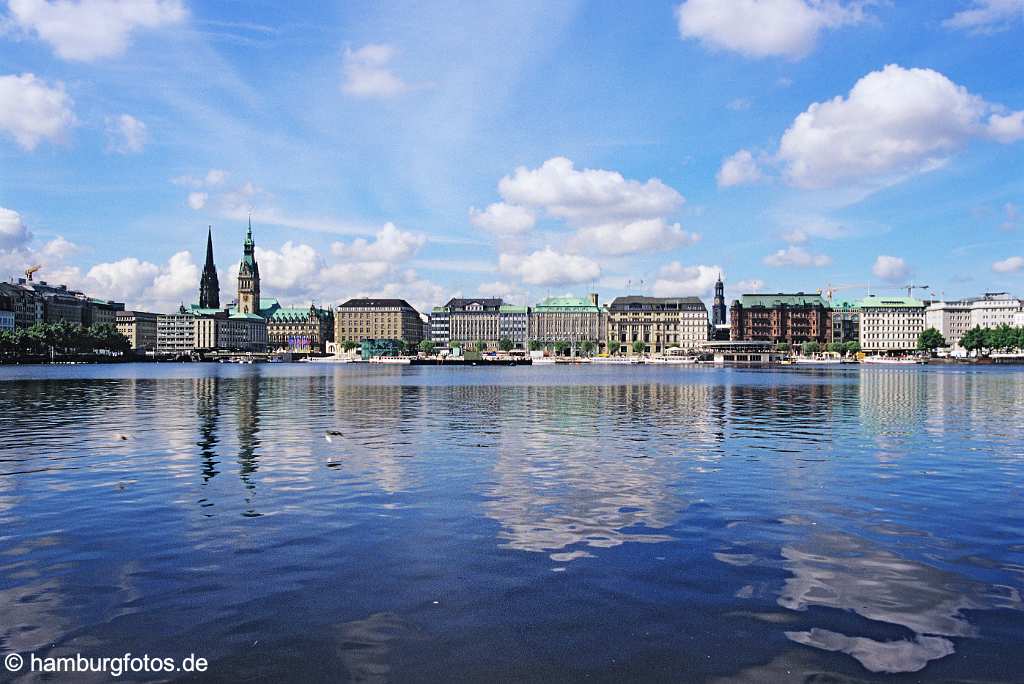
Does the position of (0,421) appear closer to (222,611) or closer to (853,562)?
(222,611)

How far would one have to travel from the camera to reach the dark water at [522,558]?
473 inches

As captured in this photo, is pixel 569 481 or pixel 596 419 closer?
pixel 569 481

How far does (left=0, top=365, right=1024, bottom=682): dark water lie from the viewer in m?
12.0

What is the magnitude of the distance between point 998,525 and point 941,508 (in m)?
2.19

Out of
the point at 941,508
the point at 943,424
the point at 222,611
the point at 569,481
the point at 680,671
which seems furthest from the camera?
the point at 943,424

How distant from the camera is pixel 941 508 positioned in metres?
22.4

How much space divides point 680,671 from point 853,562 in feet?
23.1

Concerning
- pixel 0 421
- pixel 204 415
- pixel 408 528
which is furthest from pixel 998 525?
pixel 0 421

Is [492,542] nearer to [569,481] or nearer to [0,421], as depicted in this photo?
[569,481]

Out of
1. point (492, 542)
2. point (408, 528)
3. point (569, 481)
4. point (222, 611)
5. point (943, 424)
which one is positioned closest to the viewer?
point (222, 611)

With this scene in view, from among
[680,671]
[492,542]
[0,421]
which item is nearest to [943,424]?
[492,542]

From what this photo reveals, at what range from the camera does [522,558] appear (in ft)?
55.4

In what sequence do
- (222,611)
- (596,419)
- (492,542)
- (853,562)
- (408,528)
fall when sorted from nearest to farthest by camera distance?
(222,611)
(853,562)
(492,542)
(408,528)
(596,419)

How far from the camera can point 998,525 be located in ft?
66.2
